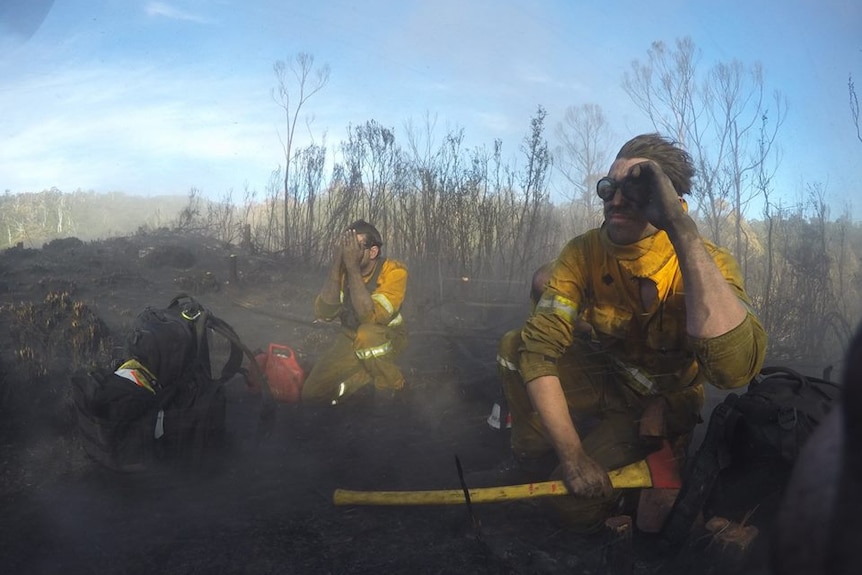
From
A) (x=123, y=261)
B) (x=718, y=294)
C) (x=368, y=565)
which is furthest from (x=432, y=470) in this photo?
(x=123, y=261)

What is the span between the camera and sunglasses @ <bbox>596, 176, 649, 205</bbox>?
244 centimetres

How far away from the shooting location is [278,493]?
10.3 feet

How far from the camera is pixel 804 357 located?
7387 millimetres

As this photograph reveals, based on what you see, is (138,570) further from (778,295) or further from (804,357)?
(778,295)

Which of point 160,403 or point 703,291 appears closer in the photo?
point 703,291

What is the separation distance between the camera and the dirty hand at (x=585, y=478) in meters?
2.34

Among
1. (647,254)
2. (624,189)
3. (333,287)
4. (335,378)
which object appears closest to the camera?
(624,189)

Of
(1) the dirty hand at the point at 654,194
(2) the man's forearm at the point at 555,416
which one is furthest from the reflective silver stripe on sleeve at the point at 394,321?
(1) the dirty hand at the point at 654,194

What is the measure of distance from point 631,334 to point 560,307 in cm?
42

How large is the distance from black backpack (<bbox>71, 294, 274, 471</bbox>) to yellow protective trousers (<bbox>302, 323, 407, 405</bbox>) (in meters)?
1.25

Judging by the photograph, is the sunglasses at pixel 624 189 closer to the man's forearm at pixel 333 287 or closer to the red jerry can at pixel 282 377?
the man's forearm at pixel 333 287

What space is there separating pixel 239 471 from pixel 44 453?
1.13m

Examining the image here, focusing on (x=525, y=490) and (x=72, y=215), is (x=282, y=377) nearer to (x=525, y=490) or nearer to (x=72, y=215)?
(x=525, y=490)

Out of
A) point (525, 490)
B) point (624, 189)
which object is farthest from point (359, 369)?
point (624, 189)
